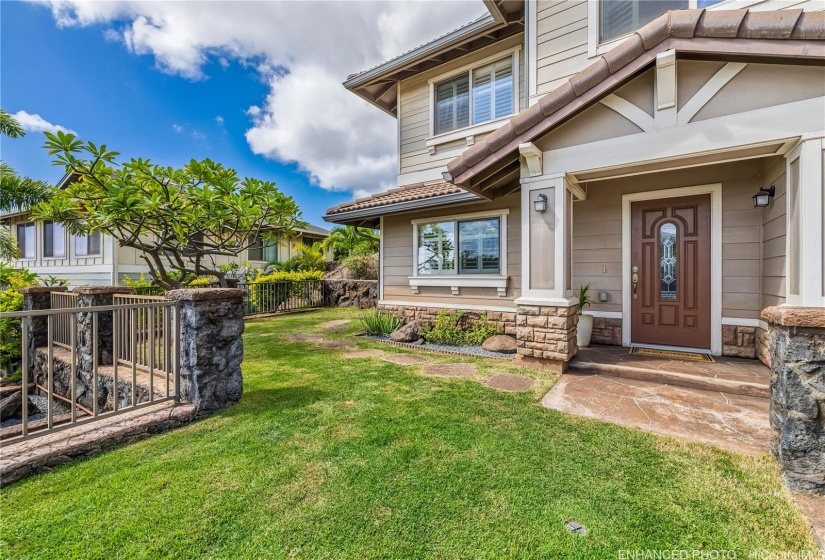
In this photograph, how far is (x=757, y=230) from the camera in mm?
4996

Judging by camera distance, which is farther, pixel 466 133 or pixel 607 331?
pixel 466 133

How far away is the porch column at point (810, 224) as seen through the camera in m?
3.40

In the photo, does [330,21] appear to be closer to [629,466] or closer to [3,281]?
[3,281]

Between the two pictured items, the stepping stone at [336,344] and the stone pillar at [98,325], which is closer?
the stone pillar at [98,325]

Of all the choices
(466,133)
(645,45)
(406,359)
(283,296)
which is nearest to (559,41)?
(466,133)

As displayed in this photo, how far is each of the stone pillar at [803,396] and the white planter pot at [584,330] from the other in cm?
357

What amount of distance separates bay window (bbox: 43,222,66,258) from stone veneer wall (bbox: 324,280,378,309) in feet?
40.9

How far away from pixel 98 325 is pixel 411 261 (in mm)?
5784

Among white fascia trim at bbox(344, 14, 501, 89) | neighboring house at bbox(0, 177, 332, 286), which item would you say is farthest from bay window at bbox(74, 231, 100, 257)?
white fascia trim at bbox(344, 14, 501, 89)

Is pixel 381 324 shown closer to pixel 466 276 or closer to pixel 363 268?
pixel 466 276

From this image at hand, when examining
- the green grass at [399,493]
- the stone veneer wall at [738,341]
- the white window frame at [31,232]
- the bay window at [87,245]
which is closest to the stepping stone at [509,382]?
the green grass at [399,493]

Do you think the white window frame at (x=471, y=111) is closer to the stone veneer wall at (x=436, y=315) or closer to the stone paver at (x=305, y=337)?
the stone veneer wall at (x=436, y=315)

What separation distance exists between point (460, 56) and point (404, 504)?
8932 mm

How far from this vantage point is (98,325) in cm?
477
